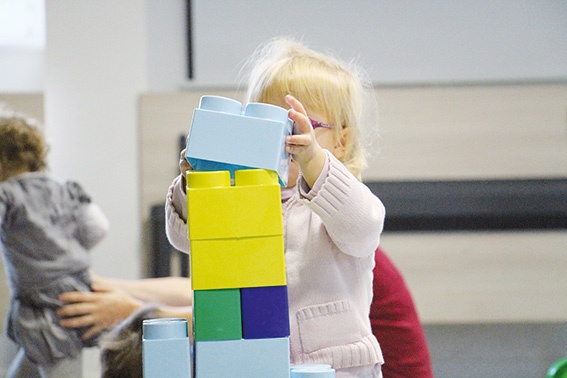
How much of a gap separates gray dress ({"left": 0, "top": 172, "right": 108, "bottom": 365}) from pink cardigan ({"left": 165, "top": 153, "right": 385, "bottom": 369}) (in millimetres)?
1000

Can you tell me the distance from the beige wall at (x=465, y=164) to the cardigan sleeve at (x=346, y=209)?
198 cm

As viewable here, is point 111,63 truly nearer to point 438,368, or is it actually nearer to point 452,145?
point 452,145

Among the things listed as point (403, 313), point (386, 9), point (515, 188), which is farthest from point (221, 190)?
point (386, 9)

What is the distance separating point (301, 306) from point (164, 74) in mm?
2290

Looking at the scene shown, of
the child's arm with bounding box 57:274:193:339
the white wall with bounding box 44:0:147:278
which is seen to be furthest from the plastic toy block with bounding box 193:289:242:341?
the white wall with bounding box 44:0:147:278

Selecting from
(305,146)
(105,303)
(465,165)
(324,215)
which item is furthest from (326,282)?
(465,165)

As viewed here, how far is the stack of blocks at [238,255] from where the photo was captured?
73 centimetres

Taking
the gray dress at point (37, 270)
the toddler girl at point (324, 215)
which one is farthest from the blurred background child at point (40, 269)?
the toddler girl at point (324, 215)

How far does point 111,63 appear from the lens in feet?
10.0

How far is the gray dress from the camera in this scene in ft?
6.31

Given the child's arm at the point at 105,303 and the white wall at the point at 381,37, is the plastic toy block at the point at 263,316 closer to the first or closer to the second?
the child's arm at the point at 105,303

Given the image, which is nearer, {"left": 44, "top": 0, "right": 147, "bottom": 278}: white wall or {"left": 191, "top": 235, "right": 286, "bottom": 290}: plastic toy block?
{"left": 191, "top": 235, "right": 286, "bottom": 290}: plastic toy block

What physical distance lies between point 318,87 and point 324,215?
0.25m

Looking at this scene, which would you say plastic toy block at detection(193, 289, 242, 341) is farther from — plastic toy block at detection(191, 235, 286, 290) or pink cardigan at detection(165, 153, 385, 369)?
pink cardigan at detection(165, 153, 385, 369)
